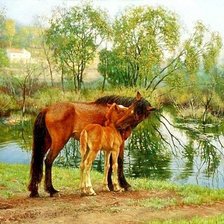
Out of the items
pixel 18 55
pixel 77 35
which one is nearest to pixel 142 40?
pixel 77 35

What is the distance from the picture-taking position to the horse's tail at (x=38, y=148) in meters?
6.78

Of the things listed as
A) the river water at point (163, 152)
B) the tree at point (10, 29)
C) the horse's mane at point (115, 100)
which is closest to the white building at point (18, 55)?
the tree at point (10, 29)

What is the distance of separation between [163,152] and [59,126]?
769 cm

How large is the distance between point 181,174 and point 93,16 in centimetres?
993

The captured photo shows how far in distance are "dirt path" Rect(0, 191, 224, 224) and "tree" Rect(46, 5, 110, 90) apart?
13.7 meters

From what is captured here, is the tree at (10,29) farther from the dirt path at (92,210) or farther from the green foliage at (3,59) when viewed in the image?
the dirt path at (92,210)

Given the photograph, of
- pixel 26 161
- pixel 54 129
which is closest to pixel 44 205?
pixel 54 129

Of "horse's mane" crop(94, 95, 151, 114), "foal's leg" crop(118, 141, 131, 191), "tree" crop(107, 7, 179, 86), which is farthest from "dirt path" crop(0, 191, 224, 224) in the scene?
"tree" crop(107, 7, 179, 86)

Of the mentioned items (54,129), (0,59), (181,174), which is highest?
(0,59)

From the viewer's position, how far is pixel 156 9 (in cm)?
1989

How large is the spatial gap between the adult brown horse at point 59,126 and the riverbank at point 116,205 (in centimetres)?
31

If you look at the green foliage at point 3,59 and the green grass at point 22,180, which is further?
the green foliage at point 3,59

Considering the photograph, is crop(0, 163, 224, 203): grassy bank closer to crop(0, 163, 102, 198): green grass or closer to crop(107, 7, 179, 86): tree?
crop(0, 163, 102, 198): green grass

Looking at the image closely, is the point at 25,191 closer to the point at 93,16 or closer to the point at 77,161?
the point at 77,161
